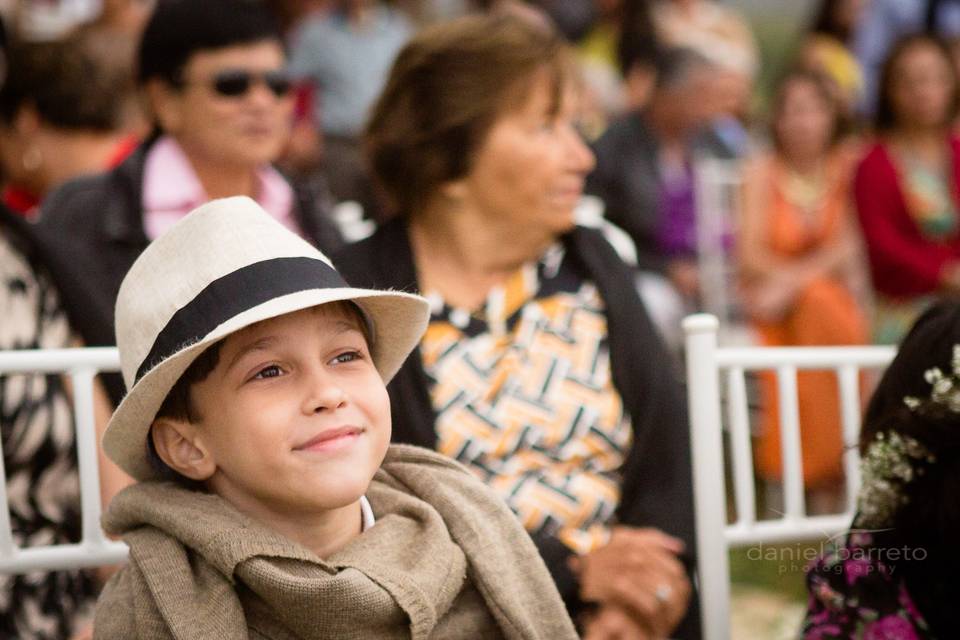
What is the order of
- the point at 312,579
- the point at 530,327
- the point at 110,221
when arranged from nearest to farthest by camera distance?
the point at 312,579 < the point at 530,327 < the point at 110,221

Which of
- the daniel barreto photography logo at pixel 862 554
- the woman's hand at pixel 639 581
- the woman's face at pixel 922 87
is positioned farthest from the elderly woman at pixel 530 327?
the woman's face at pixel 922 87

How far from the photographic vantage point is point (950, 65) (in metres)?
5.87

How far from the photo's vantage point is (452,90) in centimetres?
293

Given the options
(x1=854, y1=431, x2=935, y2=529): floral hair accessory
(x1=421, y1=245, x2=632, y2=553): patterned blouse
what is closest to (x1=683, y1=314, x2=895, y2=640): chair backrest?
(x1=421, y1=245, x2=632, y2=553): patterned blouse

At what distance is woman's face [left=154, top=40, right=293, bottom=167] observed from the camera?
3586 millimetres

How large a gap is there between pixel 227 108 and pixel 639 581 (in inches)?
74.6

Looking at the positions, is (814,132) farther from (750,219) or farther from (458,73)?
(458,73)

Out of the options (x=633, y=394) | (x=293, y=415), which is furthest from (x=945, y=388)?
(x=293, y=415)

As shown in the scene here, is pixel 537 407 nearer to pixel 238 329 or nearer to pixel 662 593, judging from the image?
pixel 662 593

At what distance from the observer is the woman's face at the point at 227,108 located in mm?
3586

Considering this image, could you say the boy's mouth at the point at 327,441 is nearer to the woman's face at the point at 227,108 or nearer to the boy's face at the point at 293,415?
the boy's face at the point at 293,415

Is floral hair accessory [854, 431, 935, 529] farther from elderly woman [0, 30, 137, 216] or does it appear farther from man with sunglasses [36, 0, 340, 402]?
elderly woman [0, 30, 137, 216]

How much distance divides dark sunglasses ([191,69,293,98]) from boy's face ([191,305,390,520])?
1.83 metres

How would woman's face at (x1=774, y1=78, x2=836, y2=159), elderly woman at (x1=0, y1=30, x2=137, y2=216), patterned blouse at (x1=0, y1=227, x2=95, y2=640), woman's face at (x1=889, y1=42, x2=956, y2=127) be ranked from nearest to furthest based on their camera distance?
1. patterned blouse at (x1=0, y1=227, x2=95, y2=640)
2. elderly woman at (x1=0, y1=30, x2=137, y2=216)
3. woman's face at (x1=889, y1=42, x2=956, y2=127)
4. woman's face at (x1=774, y1=78, x2=836, y2=159)
